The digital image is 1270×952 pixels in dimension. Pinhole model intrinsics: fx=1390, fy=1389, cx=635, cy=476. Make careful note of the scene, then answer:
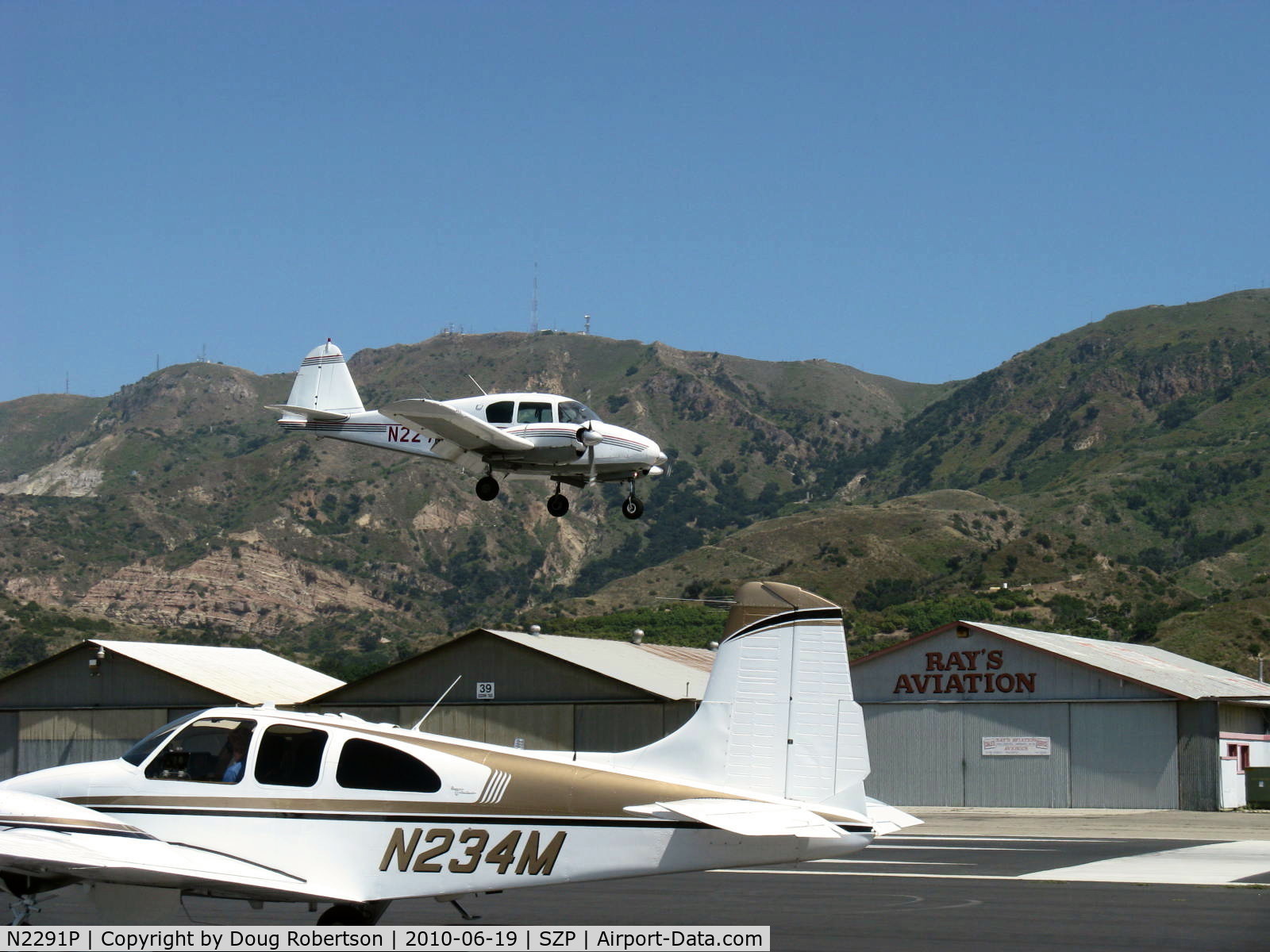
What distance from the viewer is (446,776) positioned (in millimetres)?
13078

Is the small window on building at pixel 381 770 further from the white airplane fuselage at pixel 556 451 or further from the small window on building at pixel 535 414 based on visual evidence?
the small window on building at pixel 535 414

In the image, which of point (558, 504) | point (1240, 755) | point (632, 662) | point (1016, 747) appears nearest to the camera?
point (558, 504)

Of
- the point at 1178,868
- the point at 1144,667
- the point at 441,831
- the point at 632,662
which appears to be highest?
the point at 1144,667

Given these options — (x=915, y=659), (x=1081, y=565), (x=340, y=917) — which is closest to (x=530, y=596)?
(x=1081, y=565)

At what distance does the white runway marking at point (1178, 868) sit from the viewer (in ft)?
73.6

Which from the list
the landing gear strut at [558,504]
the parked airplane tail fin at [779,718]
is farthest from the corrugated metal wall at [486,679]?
the parked airplane tail fin at [779,718]

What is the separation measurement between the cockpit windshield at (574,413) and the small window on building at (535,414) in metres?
0.24

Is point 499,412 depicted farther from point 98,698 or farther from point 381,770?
point 98,698

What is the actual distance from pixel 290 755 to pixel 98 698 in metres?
40.7

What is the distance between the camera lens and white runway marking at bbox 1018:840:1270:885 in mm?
22422

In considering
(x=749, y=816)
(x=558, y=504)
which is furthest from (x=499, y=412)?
(x=749, y=816)

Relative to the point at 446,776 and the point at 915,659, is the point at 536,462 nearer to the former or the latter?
the point at 446,776

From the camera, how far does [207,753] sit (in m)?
13.2

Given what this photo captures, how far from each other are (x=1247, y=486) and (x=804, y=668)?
6253 inches
